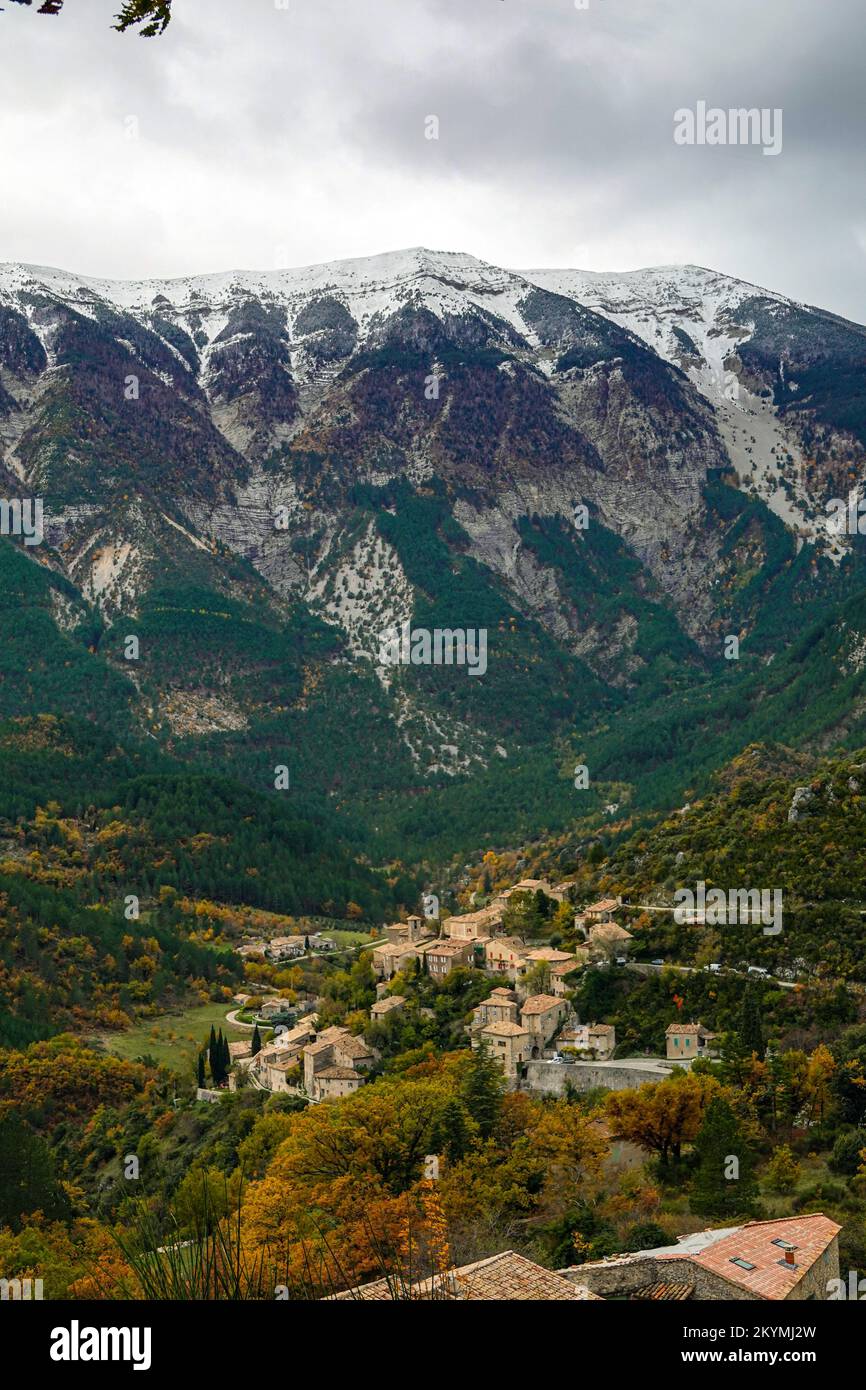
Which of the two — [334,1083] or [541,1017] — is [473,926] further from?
[541,1017]

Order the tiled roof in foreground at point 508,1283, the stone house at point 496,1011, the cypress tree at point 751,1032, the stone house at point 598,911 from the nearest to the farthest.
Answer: the tiled roof in foreground at point 508,1283 < the cypress tree at point 751,1032 < the stone house at point 496,1011 < the stone house at point 598,911

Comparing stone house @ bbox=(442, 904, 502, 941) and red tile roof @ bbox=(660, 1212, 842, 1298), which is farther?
stone house @ bbox=(442, 904, 502, 941)

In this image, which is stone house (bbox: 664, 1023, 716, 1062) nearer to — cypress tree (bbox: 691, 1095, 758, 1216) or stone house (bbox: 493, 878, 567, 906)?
cypress tree (bbox: 691, 1095, 758, 1216)

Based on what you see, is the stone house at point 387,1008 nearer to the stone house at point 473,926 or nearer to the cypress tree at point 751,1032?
the stone house at point 473,926

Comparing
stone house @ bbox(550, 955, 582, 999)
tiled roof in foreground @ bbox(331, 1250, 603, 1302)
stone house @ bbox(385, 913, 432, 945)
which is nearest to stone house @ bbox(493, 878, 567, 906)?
stone house @ bbox(385, 913, 432, 945)

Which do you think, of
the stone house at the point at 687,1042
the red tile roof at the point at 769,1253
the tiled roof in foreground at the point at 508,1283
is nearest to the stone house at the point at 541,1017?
the stone house at the point at 687,1042

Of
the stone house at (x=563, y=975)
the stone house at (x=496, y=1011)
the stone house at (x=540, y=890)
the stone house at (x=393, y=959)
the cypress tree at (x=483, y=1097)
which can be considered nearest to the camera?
the cypress tree at (x=483, y=1097)

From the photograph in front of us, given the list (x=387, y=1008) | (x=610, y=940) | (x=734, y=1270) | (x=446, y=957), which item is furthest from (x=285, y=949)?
(x=734, y=1270)
